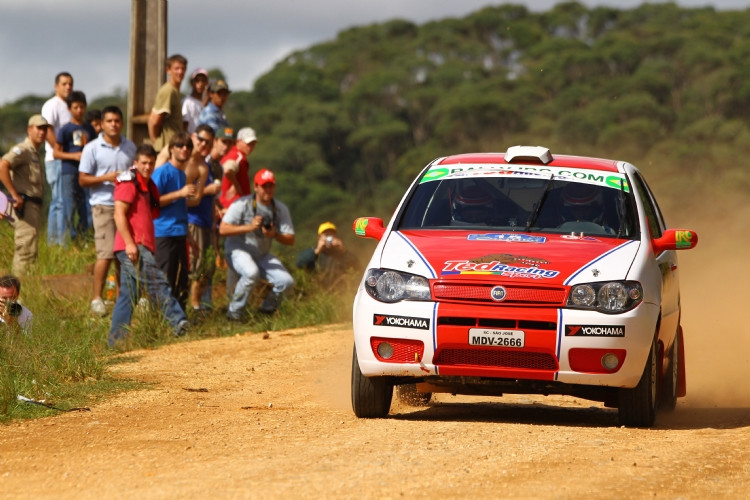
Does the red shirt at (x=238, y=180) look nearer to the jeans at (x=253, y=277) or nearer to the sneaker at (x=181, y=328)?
the jeans at (x=253, y=277)

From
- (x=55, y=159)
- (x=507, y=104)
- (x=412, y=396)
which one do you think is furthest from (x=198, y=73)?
(x=507, y=104)

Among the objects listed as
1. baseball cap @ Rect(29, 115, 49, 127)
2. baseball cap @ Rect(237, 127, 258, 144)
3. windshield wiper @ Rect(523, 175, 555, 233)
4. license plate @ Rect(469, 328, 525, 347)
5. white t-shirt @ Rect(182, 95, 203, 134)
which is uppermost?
white t-shirt @ Rect(182, 95, 203, 134)

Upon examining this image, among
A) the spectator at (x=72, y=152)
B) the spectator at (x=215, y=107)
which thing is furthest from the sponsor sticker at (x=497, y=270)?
the spectator at (x=215, y=107)

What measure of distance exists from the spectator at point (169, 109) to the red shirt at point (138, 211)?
255 centimetres

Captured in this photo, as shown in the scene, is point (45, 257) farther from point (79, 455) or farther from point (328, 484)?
point (328, 484)

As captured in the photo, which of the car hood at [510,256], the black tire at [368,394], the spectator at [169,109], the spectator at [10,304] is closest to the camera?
the car hood at [510,256]

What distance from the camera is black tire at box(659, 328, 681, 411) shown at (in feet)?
30.5

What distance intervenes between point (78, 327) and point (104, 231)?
3.93ft

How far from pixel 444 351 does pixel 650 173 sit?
49.3 meters

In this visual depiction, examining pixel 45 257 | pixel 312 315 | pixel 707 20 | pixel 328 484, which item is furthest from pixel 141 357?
pixel 707 20

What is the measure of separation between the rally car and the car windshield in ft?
Result: 0.04

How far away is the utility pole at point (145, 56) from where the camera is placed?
17.0 m

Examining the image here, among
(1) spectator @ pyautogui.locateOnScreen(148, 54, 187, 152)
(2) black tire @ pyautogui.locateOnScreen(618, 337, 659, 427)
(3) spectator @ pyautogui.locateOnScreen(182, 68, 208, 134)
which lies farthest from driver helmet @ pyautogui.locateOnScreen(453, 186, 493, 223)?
(3) spectator @ pyautogui.locateOnScreen(182, 68, 208, 134)

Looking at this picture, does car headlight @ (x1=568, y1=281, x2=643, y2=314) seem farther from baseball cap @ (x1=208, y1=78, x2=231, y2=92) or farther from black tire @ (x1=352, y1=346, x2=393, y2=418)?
baseball cap @ (x1=208, y1=78, x2=231, y2=92)
